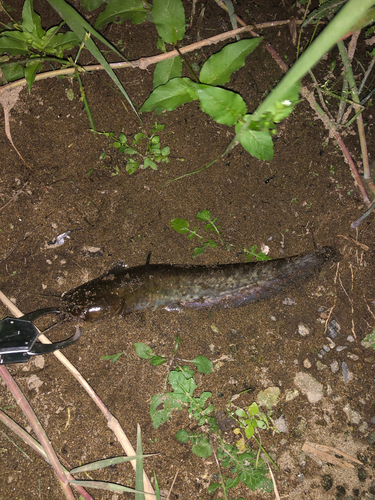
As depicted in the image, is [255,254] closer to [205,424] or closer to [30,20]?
[205,424]

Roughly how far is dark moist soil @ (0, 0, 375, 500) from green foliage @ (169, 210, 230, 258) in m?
0.07

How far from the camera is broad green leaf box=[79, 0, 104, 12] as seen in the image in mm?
2848

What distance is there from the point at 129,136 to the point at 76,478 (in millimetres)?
3040

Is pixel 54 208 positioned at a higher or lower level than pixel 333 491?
higher

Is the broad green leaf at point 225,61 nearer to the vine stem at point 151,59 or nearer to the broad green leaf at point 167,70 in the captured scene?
the broad green leaf at point 167,70

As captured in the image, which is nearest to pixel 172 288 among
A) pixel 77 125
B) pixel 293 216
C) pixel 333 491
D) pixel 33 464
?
pixel 293 216

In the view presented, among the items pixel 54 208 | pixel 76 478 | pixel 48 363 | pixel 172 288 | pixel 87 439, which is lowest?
pixel 76 478

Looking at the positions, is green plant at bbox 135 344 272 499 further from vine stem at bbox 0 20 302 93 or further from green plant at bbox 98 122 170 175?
vine stem at bbox 0 20 302 93

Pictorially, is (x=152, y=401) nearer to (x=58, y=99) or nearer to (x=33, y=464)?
(x=33, y=464)

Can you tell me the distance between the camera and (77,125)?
9.77ft

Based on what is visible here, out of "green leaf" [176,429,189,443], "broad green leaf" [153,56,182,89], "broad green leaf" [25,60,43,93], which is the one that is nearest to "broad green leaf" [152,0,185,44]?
"broad green leaf" [153,56,182,89]

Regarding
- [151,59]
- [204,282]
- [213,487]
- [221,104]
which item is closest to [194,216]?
[204,282]

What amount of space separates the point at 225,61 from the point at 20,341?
2714mm

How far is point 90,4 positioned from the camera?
9.39 feet
